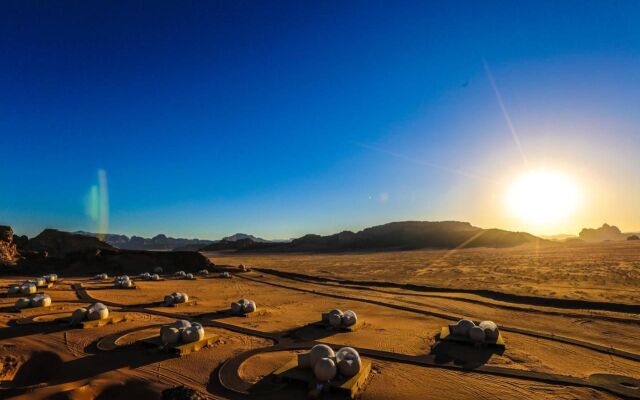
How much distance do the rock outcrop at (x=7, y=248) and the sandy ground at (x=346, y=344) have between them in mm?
29802

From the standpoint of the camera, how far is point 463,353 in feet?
48.5

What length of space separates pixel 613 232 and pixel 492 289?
639 ft

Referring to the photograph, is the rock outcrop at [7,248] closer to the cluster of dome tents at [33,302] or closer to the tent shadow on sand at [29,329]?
the cluster of dome tents at [33,302]

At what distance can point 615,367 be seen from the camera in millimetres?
13383

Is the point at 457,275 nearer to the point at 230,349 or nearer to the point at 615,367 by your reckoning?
→ the point at 615,367

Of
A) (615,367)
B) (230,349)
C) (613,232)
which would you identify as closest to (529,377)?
(615,367)

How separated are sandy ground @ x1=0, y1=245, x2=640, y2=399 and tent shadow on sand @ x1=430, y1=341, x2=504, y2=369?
4cm

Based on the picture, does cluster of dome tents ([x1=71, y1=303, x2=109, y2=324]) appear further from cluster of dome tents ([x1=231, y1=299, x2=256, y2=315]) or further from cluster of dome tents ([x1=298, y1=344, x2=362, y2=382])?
cluster of dome tents ([x1=298, y1=344, x2=362, y2=382])

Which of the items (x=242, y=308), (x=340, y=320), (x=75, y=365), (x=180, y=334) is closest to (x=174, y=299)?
(x=242, y=308)

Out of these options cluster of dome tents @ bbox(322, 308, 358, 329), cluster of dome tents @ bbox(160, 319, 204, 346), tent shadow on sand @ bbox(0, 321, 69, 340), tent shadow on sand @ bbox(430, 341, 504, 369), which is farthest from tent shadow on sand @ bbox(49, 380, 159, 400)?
tent shadow on sand @ bbox(430, 341, 504, 369)

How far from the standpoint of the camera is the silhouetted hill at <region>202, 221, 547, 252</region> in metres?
104

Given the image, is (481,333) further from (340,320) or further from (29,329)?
(29,329)

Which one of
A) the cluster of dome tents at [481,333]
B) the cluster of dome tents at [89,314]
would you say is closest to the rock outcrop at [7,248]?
the cluster of dome tents at [89,314]

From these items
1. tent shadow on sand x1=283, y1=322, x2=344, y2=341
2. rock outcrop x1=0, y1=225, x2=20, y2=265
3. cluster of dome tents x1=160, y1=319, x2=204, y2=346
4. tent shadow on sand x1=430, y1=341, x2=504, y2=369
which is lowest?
tent shadow on sand x1=430, y1=341, x2=504, y2=369
